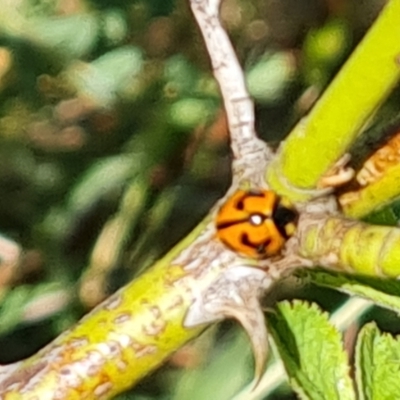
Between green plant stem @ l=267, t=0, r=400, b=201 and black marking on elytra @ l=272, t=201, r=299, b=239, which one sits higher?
green plant stem @ l=267, t=0, r=400, b=201

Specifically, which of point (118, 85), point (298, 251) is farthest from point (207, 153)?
point (298, 251)

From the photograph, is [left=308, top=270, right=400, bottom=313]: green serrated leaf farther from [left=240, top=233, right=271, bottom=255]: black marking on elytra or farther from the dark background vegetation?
the dark background vegetation

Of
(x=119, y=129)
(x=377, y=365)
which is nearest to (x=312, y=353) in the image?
(x=377, y=365)

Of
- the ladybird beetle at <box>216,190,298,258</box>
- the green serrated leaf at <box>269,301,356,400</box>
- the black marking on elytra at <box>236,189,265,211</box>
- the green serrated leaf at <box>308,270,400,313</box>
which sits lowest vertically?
the green serrated leaf at <box>269,301,356,400</box>

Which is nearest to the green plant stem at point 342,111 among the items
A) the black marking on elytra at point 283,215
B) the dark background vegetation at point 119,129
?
the black marking on elytra at point 283,215

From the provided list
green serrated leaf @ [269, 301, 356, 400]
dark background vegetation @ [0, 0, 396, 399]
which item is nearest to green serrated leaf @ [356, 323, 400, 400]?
green serrated leaf @ [269, 301, 356, 400]
